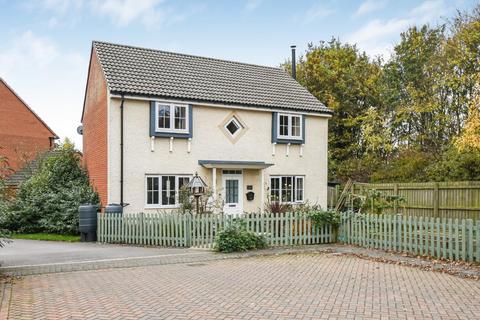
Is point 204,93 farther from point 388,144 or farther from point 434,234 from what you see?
point 388,144

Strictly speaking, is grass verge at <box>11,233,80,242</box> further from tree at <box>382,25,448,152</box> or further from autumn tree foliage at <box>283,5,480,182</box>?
tree at <box>382,25,448,152</box>

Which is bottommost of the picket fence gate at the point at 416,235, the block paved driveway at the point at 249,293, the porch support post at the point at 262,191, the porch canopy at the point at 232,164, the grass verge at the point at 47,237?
the grass verge at the point at 47,237

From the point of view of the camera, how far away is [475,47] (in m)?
24.2

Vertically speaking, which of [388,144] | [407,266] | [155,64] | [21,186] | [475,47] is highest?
[475,47]

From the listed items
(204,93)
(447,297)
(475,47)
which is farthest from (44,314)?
(475,47)


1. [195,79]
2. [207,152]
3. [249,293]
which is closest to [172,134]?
[207,152]

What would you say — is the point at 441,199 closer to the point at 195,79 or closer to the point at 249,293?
the point at 195,79

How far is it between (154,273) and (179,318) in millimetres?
3829

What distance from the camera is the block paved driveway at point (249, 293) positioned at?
7.08 m

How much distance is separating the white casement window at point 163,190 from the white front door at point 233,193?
2052 mm

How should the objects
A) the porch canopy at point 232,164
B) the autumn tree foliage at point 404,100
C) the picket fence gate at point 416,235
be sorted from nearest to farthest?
the picket fence gate at point 416,235 → the porch canopy at point 232,164 → the autumn tree foliage at point 404,100

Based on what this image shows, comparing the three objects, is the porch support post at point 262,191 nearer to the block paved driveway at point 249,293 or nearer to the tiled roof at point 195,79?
the tiled roof at point 195,79

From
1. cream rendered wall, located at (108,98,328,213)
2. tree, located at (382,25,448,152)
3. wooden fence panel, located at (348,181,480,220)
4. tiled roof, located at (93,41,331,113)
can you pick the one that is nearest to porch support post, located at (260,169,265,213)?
cream rendered wall, located at (108,98,328,213)

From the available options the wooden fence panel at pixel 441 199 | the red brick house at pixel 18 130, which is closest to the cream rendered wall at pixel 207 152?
the wooden fence panel at pixel 441 199
